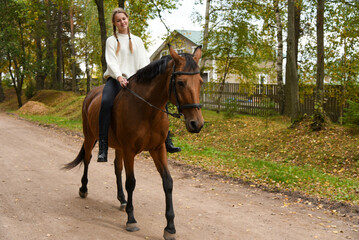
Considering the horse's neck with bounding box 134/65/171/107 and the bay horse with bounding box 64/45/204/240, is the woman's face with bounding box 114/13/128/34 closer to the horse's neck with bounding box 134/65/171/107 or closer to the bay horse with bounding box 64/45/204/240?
the bay horse with bounding box 64/45/204/240

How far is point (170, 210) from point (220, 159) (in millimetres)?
6541

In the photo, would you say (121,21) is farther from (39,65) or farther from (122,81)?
(39,65)

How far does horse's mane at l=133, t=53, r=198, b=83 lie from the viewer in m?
4.41

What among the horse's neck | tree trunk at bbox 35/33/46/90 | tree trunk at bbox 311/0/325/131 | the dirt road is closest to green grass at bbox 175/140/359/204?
the dirt road

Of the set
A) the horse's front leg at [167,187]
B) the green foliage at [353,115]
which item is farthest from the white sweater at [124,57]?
the green foliage at [353,115]

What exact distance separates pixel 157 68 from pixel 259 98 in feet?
61.0

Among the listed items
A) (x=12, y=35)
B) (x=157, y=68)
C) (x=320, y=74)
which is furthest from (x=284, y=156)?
(x=12, y=35)

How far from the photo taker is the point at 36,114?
91.5 feet

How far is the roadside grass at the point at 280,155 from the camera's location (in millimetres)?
8352

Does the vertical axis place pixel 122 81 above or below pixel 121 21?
below

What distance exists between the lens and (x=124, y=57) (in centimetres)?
602

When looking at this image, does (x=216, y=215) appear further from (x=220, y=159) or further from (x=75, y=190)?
(x=220, y=159)

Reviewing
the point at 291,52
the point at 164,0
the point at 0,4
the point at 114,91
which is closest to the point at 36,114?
the point at 0,4

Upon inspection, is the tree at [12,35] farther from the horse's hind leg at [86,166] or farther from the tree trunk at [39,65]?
the horse's hind leg at [86,166]
